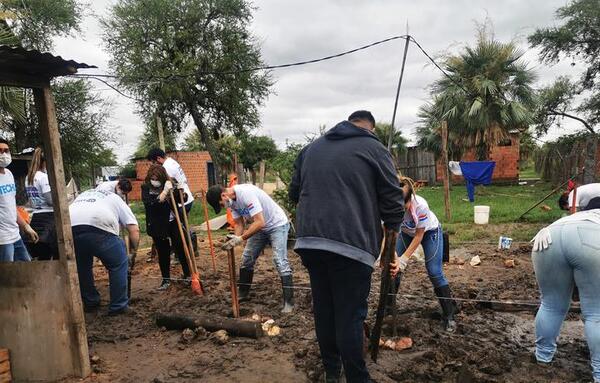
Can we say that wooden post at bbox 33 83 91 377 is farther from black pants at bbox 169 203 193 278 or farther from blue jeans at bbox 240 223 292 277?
black pants at bbox 169 203 193 278

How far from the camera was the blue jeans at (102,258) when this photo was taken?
4.30m

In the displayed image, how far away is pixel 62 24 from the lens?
1656 cm

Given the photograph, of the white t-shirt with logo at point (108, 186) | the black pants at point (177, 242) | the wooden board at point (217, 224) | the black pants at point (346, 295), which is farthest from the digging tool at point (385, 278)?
the wooden board at point (217, 224)

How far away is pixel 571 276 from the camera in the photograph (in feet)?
9.90

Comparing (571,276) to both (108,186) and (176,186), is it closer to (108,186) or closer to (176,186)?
(108,186)

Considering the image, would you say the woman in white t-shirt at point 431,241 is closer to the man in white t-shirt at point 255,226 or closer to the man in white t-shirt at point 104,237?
the man in white t-shirt at point 255,226

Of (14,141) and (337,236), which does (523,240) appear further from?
(14,141)

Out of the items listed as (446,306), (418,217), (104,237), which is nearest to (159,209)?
(104,237)

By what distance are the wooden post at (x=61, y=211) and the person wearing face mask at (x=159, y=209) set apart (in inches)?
91.4

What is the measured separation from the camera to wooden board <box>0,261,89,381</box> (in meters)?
3.23

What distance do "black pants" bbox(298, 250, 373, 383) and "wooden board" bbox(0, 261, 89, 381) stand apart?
188 centimetres

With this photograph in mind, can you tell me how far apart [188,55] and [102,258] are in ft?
50.5

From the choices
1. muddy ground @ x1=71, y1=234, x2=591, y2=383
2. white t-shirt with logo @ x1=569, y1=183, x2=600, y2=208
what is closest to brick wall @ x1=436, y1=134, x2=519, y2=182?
muddy ground @ x1=71, y1=234, x2=591, y2=383

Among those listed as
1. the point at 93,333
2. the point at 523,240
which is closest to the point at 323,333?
the point at 93,333
